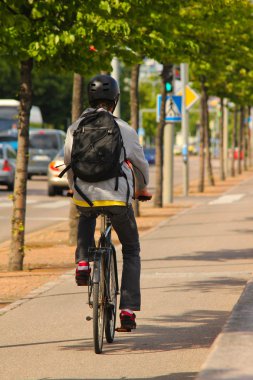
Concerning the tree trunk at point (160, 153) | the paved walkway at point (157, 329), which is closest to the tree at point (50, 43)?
the paved walkway at point (157, 329)

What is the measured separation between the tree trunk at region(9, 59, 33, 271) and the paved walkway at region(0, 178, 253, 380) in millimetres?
1035

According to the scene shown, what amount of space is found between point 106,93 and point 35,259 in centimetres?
789

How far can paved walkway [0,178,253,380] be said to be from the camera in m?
7.06

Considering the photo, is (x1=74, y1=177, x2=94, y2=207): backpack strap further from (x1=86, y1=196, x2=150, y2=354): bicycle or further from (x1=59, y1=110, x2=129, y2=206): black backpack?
(x1=86, y1=196, x2=150, y2=354): bicycle

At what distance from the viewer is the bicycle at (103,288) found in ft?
25.0

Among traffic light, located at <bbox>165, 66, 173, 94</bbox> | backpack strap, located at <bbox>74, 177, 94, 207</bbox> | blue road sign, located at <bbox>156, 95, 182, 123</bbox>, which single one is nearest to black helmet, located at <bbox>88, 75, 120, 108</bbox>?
backpack strap, located at <bbox>74, 177, 94, 207</bbox>

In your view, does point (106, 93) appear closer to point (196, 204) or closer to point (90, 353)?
point (90, 353)

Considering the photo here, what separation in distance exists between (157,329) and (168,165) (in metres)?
22.2

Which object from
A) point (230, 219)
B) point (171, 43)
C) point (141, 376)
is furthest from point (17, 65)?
point (230, 219)

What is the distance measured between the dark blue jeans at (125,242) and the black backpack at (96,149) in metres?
0.25

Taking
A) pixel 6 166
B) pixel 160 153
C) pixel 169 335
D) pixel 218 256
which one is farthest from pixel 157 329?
pixel 6 166

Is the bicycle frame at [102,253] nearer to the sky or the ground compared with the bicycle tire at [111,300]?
nearer to the sky

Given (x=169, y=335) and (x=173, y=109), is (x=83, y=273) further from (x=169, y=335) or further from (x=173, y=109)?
(x=173, y=109)

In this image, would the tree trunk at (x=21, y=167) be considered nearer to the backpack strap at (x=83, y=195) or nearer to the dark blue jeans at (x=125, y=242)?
the dark blue jeans at (x=125, y=242)
